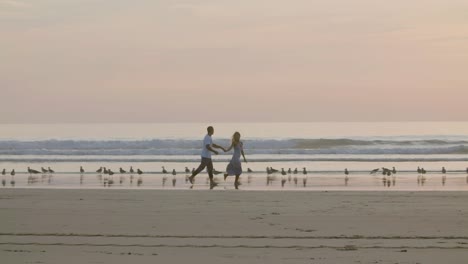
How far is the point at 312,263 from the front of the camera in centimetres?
804

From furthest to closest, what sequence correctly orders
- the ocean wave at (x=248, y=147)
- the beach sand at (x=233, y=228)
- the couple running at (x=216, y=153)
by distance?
the ocean wave at (x=248, y=147), the couple running at (x=216, y=153), the beach sand at (x=233, y=228)

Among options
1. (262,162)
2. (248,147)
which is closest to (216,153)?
(262,162)

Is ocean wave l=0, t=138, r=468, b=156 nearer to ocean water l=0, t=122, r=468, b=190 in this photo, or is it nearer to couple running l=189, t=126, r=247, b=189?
ocean water l=0, t=122, r=468, b=190

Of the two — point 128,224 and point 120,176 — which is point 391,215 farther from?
point 120,176

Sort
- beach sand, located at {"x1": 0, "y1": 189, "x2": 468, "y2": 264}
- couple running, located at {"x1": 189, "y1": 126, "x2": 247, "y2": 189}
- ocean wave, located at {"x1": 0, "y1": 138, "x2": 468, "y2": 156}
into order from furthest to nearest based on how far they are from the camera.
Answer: ocean wave, located at {"x1": 0, "y1": 138, "x2": 468, "y2": 156} → couple running, located at {"x1": 189, "y1": 126, "x2": 247, "y2": 189} → beach sand, located at {"x1": 0, "y1": 189, "x2": 468, "y2": 264}

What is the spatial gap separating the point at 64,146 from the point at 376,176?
28.2 metres

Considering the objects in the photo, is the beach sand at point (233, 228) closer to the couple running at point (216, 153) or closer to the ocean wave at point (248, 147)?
the couple running at point (216, 153)

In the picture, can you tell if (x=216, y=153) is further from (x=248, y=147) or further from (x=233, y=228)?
(x=248, y=147)

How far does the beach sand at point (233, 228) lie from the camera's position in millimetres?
8531

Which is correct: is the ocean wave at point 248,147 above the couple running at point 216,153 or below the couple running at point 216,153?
above

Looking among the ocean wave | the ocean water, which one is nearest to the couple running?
the ocean water

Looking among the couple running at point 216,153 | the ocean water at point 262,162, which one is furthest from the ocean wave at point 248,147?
the couple running at point 216,153

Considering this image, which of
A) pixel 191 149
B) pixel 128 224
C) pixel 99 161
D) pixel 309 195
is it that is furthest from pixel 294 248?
pixel 191 149

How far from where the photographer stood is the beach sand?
853 centimetres
